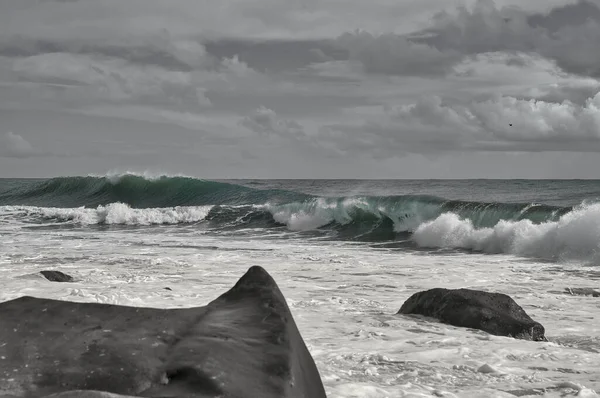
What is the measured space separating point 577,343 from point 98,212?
22976 millimetres

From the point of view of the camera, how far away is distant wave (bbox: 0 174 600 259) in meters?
13.1

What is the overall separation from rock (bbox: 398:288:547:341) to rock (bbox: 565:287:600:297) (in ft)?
Answer: 8.39

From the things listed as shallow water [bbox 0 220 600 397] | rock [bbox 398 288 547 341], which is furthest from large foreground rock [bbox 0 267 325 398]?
rock [bbox 398 288 547 341]

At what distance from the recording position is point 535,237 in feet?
43.0

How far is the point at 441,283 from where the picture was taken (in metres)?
8.70

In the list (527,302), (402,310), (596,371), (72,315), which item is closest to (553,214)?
(527,302)

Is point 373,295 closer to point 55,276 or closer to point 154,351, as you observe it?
point 55,276

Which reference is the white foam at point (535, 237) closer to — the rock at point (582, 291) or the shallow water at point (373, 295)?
the shallow water at point (373, 295)

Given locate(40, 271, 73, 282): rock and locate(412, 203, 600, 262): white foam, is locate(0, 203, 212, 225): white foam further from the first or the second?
locate(40, 271, 73, 282): rock

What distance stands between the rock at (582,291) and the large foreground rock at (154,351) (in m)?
5.86

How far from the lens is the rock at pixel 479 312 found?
205 inches

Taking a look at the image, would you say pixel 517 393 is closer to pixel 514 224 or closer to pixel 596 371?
pixel 596 371

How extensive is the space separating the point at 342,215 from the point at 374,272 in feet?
38.6

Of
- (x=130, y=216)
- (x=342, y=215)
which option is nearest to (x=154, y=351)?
(x=342, y=215)
